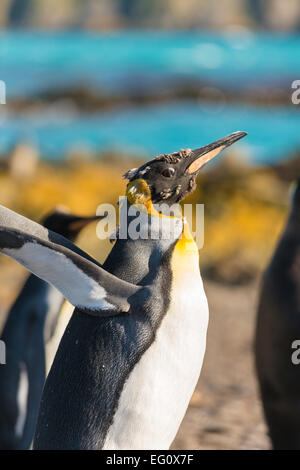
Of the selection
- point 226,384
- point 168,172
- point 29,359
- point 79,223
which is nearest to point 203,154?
point 168,172

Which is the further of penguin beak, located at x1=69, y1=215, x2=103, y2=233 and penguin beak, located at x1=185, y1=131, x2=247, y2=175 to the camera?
penguin beak, located at x1=69, y1=215, x2=103, y2=233

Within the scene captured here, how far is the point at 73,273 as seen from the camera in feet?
5.58

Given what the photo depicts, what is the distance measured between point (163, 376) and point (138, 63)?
26.6 meters

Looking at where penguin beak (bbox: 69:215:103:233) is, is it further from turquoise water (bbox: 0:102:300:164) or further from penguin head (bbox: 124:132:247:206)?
turquoise water (bbox: 0:102:300:164)

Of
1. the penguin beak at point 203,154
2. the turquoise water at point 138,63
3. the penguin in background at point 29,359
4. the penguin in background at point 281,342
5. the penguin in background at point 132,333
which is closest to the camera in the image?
the penguin in background at point 132,333

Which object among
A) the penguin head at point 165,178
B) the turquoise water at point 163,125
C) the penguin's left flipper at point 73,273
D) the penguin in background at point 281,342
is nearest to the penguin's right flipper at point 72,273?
the penguin's left flipper at point 73,273

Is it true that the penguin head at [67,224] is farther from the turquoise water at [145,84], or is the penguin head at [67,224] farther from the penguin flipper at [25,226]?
the turquoise water at [145,84]

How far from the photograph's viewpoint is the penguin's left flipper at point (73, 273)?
1.65 meters

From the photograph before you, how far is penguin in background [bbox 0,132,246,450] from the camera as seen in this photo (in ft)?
5.77

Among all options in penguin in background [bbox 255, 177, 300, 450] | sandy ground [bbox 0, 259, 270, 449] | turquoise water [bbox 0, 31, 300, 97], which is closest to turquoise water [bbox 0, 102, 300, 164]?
turquoise water [bbox 0, 31, 300, 97]

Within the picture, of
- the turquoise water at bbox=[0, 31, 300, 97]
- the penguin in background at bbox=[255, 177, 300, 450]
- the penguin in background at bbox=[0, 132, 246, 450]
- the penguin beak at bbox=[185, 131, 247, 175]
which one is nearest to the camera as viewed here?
the penguin in background at bbox=[0, 132, 246, 450]

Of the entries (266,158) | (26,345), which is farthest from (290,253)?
(266,158)

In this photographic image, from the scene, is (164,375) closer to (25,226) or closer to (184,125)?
(25,226)
